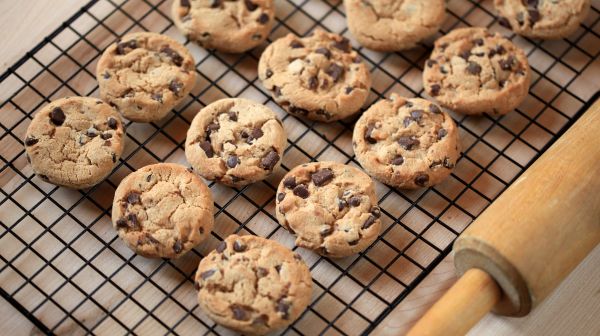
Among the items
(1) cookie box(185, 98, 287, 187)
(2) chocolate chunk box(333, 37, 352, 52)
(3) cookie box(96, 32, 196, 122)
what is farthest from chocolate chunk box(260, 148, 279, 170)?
(2) chocolate chunk box(333, 37, 352, 52)

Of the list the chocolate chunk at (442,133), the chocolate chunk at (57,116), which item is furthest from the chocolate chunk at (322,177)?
the chocolate chunk at (57,116)

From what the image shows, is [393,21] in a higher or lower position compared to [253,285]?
higher

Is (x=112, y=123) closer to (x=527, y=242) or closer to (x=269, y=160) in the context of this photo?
(x=269, y=160)

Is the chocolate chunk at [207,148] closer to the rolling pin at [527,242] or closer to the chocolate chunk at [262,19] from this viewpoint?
the chocolate chunk at [262,19]

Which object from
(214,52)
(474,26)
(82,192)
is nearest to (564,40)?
(474,26)

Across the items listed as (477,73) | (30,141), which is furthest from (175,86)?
(477,73)

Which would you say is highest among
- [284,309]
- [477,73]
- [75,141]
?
[75,141]

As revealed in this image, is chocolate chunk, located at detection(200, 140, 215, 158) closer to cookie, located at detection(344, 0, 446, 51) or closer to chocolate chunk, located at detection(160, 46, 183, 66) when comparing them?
chocolate chunk, located at detection(160, 46, 183, 66)
